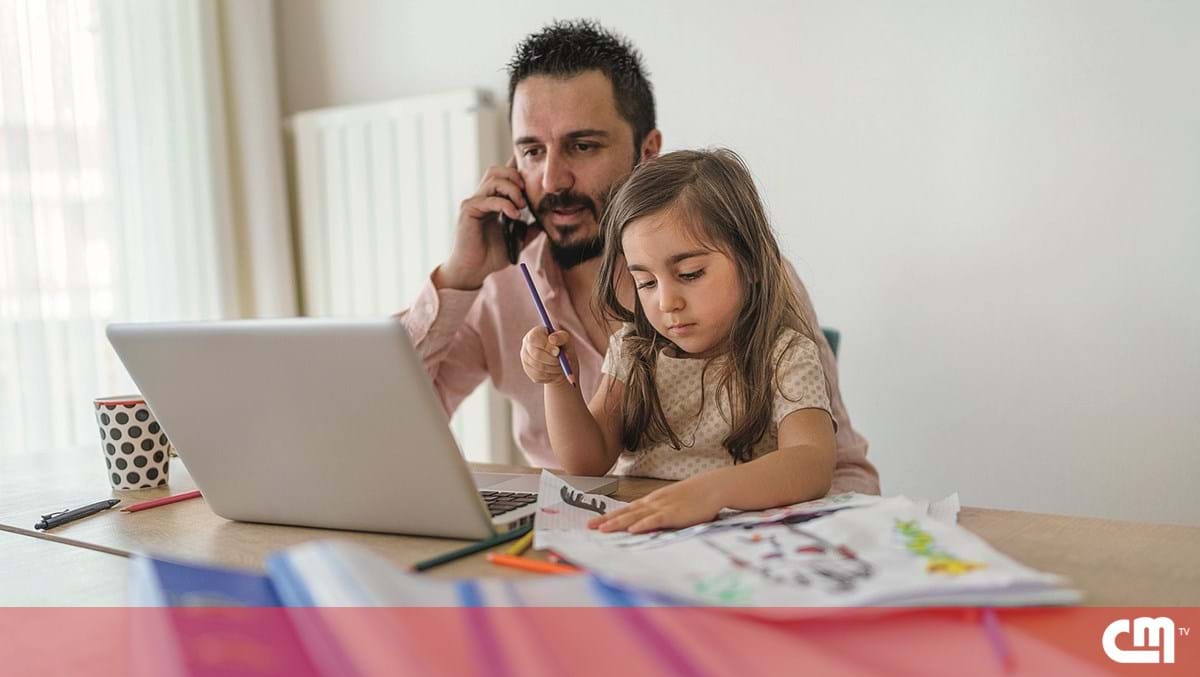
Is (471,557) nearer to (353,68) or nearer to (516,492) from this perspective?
(516,492)

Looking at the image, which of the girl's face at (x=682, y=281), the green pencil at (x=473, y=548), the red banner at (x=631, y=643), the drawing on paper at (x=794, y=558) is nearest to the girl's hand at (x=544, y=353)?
the girl's face at (x=682, y=281)

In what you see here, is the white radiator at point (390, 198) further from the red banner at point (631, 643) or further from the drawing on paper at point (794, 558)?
the red banner at point (631, 643)

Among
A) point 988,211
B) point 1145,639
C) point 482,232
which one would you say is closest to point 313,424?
point 1145,639

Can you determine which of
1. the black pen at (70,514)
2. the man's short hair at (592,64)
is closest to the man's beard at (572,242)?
the man's short hair at (592,64)

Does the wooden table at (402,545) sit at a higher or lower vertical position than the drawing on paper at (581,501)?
lower

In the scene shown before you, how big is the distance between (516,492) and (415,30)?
6.47 ft

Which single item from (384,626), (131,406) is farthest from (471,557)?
(131,406)

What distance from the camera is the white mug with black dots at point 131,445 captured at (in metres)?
1.11

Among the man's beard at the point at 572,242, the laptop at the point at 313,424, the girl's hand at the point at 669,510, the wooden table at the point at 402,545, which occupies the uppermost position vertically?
the man's beard at the point at 572,242

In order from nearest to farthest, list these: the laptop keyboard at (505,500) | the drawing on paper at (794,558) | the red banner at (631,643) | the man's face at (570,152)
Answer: the red banner at (631,643) < the drawing on paper at (794,558) < the laptop keyboard at (505,500) < the man's face at (570,152)

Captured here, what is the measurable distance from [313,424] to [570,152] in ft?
2.82

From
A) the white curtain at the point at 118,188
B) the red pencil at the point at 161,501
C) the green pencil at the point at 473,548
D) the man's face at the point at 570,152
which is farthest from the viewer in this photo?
the white curtain at the point at 118,188

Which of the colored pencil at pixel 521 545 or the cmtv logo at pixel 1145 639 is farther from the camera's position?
the colored pencil at pixel 521 545

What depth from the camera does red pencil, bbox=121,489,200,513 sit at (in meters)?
1.02
